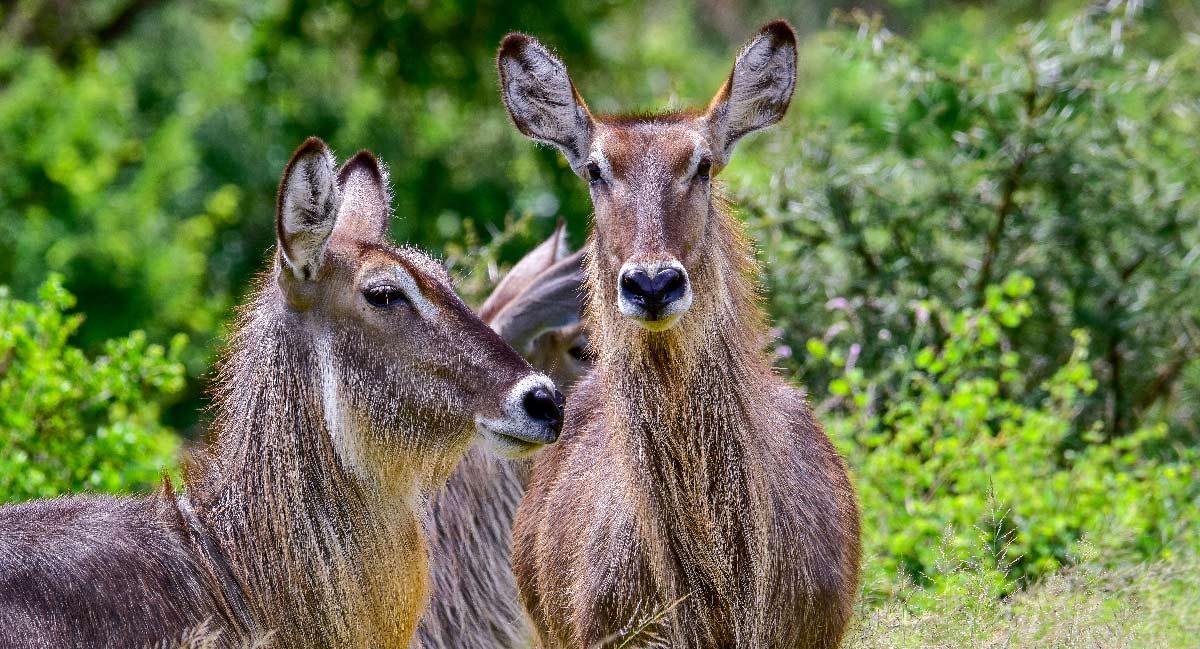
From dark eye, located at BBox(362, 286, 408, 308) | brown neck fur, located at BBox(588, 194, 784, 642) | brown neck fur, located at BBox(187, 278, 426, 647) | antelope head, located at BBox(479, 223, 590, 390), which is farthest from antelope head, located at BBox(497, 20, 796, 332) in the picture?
antelope head, located at BBox(479, 223, 590, 390)

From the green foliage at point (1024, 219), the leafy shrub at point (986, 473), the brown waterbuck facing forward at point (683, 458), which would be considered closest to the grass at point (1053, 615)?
the brown waterbuck facing forward at point (683, 458)

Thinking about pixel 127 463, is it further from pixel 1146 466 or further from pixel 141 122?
pixel 141 122

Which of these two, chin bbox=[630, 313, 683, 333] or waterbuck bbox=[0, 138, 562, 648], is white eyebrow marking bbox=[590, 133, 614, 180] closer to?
chin bbox=[630, 313, 683, 333]

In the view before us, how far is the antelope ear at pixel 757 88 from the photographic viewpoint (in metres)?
6.34

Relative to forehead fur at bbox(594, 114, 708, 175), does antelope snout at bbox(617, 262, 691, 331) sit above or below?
below

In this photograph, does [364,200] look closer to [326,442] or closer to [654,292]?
[326,442]

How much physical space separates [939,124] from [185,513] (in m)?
6.45

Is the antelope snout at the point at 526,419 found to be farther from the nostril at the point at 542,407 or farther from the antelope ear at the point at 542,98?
the antelope ear at the point at 542,98

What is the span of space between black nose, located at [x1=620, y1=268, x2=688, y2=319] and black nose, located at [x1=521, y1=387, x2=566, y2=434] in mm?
441

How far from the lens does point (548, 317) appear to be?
803 cm

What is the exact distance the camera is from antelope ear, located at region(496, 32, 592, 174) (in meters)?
6.40

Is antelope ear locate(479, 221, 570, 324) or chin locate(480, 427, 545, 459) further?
antelope ear locate(479, 221, 570, 324)

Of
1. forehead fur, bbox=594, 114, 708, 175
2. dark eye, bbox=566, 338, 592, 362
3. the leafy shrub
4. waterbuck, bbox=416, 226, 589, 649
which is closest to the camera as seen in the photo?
forehead fur, bbox=594, 114, 708, 175

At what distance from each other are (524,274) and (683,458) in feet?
9.59
